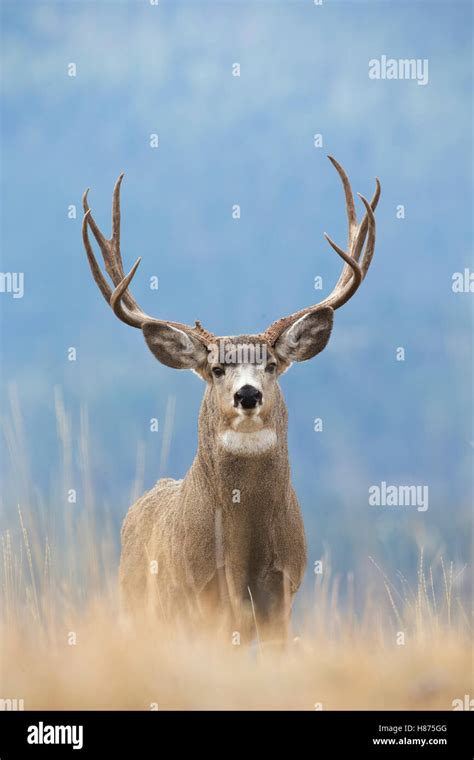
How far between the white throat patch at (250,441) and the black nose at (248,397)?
0.28m

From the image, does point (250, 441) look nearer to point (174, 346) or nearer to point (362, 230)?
point (174, 346)

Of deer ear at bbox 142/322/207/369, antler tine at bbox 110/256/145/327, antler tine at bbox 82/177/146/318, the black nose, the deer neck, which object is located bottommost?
the deer neck

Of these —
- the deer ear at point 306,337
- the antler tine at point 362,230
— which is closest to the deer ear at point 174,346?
the deer ear at point 306,337

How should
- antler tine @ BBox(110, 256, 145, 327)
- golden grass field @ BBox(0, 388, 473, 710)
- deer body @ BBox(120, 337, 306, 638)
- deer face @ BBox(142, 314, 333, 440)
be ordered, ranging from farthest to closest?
1. antler tine @ BBox(110, 256, 145, 327)
2. deer body @ BBox(120, 337, 306, 638)
3. deer face @ BBox(142, 314, 333, 440)
4. golden grass field @ BBox(0, 388, 473, 710)

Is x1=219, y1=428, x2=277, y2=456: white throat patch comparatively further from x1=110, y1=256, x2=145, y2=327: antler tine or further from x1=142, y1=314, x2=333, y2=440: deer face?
x1=110, y1=256, x2=145, y2=327: antler tine

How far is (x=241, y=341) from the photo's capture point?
906 centimetres

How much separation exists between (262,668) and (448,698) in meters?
1.10

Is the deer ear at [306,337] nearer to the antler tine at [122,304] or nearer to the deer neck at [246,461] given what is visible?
the deer neck at [246,461]

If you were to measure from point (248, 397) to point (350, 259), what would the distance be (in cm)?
160

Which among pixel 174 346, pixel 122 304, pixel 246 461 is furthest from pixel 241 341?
pixel 122 304

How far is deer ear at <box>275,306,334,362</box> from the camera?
9.34 m

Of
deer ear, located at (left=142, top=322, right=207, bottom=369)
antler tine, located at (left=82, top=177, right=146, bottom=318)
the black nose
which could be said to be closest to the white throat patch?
the black nose

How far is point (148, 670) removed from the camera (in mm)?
7344
